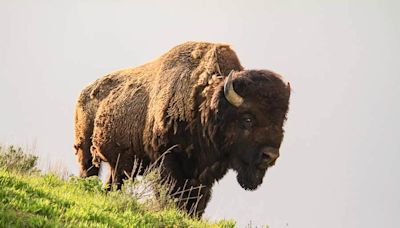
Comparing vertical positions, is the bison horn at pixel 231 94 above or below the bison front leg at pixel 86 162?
above

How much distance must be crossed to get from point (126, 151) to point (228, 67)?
241 cm

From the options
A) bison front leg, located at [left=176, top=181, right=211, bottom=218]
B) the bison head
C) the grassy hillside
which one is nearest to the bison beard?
the bison head

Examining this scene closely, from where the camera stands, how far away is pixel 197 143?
35.0 ft

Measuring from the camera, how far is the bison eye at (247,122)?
10.1 m

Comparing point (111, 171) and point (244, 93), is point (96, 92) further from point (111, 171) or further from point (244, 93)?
point (244, 93)

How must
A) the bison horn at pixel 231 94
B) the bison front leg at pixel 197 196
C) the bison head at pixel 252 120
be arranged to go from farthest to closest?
the bison front leg at pixel 197 196 → the bison horn at pixel 231 94 → the bison head at pixel 252 120

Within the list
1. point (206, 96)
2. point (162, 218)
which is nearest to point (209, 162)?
point (206, 96)

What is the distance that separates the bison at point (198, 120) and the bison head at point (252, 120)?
0.01 meters

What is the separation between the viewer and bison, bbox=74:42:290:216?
10.1 meters

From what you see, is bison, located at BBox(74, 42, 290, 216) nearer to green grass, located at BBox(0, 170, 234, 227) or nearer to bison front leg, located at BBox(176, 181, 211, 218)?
bison front leg, located at BBox(176, 181, 211, 218)

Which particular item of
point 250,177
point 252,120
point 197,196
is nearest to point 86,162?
point 197,196

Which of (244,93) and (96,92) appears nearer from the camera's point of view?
(244,93)

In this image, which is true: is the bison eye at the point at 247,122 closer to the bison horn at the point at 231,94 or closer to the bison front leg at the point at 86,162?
the bison horn at the point at 231,94

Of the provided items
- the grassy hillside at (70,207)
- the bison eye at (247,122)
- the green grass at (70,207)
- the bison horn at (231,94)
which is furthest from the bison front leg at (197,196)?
the green grass at (70,207)
